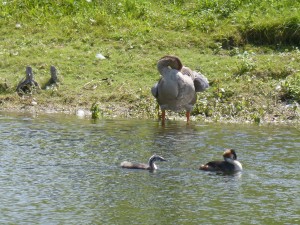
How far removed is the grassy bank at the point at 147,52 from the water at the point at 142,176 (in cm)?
159

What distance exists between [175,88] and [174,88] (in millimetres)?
24

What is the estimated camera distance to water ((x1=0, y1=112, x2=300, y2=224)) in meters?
10.8

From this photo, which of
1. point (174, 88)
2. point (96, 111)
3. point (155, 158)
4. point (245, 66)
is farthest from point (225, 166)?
point (245, 66)

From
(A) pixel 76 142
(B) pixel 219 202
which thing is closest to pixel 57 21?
(A) pixel 76 142

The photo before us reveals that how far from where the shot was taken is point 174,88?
17.3 metres

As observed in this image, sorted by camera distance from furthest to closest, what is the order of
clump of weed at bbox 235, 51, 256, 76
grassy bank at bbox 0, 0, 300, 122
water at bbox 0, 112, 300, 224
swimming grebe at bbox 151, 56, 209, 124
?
clump of weed at bbox 235, 51, 256, 76
grassy bank at bbox 0, 0, 300, 122
swimming grebe at bbox 151, 56, 209, 124
water at bbox 0, 112, 300, 224

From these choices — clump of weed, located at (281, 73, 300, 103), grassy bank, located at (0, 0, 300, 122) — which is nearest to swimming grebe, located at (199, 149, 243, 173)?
grassy bank, located at (0, 0, 300, 122)

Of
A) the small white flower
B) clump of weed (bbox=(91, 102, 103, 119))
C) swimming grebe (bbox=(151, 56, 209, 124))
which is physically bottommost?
clump of weed (bbox=(91, 102, 103, 119))

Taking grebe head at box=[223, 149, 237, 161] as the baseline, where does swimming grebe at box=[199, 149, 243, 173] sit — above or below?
below

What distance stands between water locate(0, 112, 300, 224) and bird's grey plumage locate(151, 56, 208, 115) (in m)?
0.45

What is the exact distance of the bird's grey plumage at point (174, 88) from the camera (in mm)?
17359

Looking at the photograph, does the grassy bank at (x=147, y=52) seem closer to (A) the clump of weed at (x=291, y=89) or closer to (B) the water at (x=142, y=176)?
(A) the clump of weed at (x=291, y=89)

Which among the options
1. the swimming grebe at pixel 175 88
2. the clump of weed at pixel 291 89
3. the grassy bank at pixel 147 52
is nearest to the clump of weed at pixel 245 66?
the grassy bank at pixel 147 52

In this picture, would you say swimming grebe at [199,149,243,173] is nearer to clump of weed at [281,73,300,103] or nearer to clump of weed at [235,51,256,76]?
clump of weed at [281,73,300,103]
